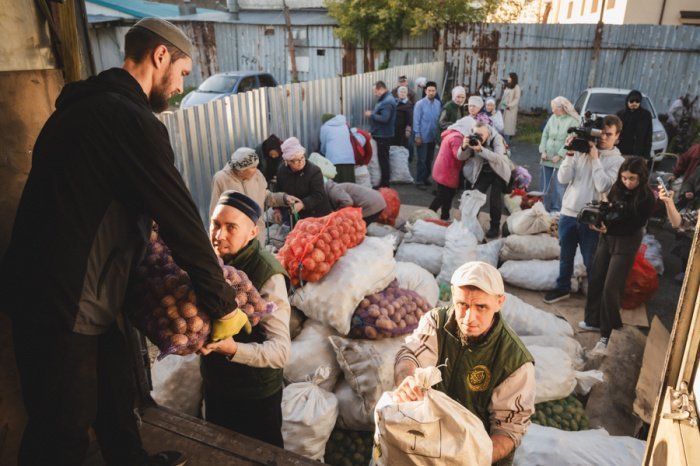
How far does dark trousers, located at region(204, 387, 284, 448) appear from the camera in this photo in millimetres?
2320

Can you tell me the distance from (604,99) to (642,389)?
8.01m

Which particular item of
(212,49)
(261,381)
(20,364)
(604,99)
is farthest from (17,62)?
(212,49)

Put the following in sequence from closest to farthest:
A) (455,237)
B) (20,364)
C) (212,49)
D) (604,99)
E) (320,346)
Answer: (20,364) < (320,346) < (455,237) < (604,99) < (212,49)

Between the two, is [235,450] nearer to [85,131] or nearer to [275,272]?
[275,272]

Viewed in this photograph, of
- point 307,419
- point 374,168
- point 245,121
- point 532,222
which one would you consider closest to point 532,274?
point 532,222

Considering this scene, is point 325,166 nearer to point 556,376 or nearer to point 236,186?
point 236,186

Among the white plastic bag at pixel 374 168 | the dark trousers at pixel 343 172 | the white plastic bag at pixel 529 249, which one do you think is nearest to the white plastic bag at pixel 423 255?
the white plastic bag at pixel 529 249

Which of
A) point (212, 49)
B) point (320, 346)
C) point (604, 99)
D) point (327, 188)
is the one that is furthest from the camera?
point (212, 49)

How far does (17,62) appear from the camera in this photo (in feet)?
6.17

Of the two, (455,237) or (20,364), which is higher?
(20,364)

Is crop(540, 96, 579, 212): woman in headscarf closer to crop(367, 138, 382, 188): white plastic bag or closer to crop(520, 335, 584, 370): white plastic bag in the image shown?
crop(367, 138, 382, 188): white plastic bag

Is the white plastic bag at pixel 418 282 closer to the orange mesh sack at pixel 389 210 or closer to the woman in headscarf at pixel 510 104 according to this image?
the orange mesh sack at pixel 389 210

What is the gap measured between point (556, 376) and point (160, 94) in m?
3.01

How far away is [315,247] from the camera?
10.6ft
